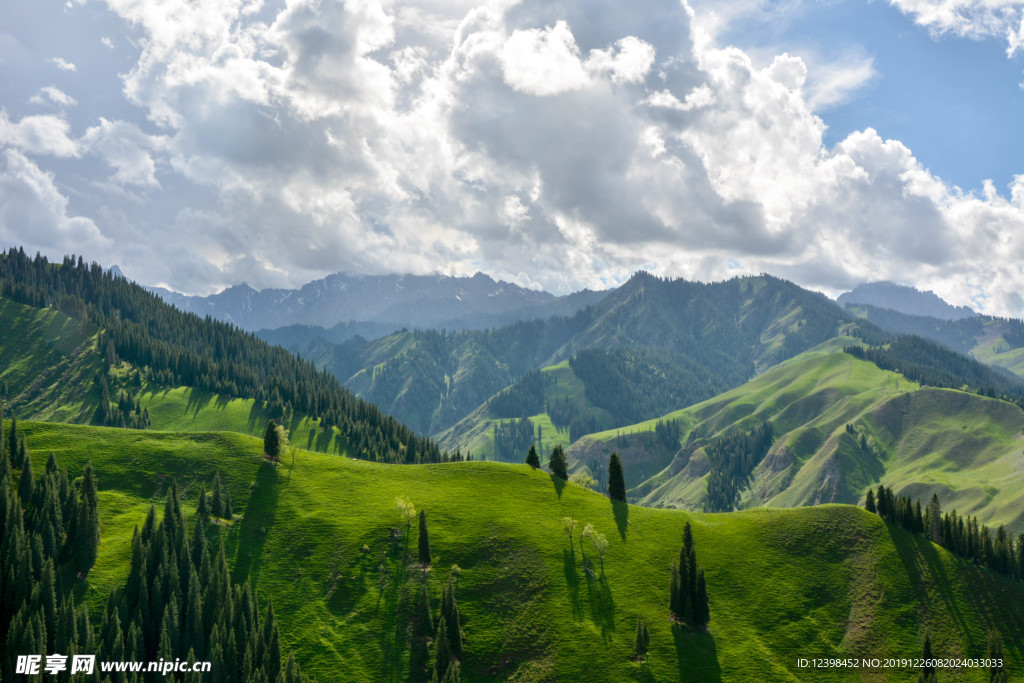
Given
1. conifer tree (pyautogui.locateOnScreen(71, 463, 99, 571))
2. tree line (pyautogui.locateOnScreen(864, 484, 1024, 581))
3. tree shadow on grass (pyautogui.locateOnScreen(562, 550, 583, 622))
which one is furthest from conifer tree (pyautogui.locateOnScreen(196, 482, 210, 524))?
tree line (pyautogui.locateOnScreen(864, 484, 1024, 581))

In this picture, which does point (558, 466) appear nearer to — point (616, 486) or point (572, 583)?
point (616, 486)

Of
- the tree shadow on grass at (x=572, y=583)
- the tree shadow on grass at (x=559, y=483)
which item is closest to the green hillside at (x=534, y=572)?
the tree shadow on grass at (x=572, y=583)

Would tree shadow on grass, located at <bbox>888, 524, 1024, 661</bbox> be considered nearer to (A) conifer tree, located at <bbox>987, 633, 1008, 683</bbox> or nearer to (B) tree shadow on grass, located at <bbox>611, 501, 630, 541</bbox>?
(A) conifer tree, located at <bbox>987, 633, 1008, 683</bbox>

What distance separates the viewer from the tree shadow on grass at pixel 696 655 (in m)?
101

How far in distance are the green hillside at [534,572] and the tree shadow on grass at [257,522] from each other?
350 millimetres

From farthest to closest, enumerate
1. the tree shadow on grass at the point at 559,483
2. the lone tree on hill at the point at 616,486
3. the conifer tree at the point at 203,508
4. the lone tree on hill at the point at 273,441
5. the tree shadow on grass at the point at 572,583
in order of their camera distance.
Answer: the lone tree on hill at the point at 616,486 → the tree shadow on grass at the point at 559,483 → the lone tree on hill at the point at 273,441 → the conifer tree at the point at 203,508 → the tree shadow on grass at the point at 572,583

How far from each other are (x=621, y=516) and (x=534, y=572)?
30.0 m

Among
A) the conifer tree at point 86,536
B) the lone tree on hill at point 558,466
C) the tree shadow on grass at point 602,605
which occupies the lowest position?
the tree shadow on grass at point 602,605

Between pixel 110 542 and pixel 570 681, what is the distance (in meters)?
78.0

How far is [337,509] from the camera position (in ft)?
423

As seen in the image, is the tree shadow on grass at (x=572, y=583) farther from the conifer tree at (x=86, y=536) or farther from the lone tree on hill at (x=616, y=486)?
the conifer tree at (x=86, y=536)

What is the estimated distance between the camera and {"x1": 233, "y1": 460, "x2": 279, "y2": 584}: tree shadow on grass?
110m

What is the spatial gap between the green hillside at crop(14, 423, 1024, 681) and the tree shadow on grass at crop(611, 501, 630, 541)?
0.41 m

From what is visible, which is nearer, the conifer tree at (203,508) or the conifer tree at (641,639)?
the conifer tree at (641,639)
